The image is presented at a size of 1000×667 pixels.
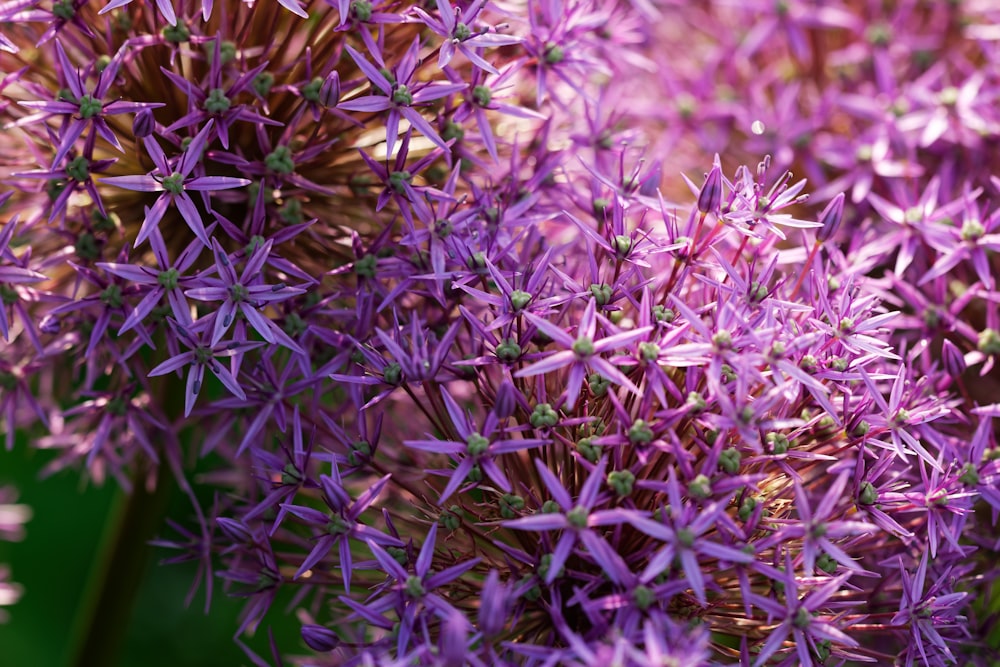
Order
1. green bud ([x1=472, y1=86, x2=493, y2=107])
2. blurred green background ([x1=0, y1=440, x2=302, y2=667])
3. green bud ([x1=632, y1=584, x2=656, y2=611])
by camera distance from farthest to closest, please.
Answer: blurred green background ([x1=0, y1=440, x2=302, y2=667]) < green bud ([x1=472, y1=86, x2=493, y2=107]) < green bud ([x1=632, y1=584, x2=656, y2=611])

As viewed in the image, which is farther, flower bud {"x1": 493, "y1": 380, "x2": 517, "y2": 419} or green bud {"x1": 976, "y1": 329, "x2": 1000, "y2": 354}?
green bud {"x1": 976, "y1": 329, "x2": 1000, "y2": 354}

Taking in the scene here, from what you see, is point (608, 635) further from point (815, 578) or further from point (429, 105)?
point (429, 105)

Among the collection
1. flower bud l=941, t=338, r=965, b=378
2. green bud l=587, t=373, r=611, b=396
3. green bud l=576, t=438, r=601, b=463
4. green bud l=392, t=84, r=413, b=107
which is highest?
green bud l=392, t=84, r=413, b=107

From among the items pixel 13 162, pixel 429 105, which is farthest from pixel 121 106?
pixel 429 105

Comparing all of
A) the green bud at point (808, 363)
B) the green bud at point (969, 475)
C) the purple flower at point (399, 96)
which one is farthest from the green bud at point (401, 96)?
the green bud at point (969, 475)

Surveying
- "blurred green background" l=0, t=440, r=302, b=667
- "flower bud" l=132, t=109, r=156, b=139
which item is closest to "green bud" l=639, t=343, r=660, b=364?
"flower bud" l=132, t=109, r=156, b=139

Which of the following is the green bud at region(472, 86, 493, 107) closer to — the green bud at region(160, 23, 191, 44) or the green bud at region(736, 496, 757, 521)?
the green bud at region(160, 23, 191, 44)
